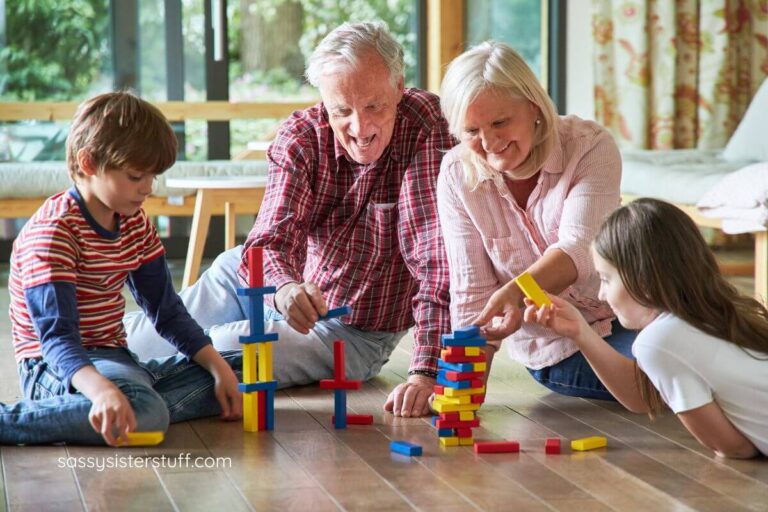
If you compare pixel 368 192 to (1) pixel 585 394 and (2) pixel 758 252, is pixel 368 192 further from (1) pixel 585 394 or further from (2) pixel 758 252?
(2) pixel 758 252

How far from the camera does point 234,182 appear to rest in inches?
149

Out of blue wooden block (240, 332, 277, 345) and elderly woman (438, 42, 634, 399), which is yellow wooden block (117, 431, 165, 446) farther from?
elderly woman (438, 42, 634, 399)

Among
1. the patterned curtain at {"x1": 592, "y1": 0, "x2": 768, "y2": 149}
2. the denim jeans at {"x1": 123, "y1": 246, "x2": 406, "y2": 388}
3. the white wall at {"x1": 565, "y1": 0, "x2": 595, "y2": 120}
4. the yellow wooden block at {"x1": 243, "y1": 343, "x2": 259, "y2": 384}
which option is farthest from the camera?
the white wall at {"x1": 565, "y1": 0, "x2": 595, "y2": 120}

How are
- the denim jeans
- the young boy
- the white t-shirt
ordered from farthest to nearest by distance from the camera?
the denim jeans, the young boy, the white t-shirt

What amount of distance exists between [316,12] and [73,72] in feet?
4.27

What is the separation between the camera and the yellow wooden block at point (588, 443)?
6.08ft

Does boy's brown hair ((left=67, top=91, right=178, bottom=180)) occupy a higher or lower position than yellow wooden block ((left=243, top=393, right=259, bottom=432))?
higher

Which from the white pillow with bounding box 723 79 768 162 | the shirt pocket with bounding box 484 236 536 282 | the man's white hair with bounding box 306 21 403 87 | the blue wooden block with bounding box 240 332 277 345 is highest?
the man's white hair with bounding box 306 21 403 87

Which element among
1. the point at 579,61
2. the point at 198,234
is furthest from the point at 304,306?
the point at 579,61

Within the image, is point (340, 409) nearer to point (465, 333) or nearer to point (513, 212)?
point (465, 333)

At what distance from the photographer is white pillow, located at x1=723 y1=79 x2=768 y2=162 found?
14.1 ft

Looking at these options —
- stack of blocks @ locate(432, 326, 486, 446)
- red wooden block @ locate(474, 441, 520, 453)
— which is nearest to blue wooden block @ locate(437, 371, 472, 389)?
stack of blocks @ locate(432, 326, 486, 446)

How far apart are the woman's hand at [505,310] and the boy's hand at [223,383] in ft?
1.56

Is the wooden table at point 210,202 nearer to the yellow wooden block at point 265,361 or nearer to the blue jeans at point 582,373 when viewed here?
the blue jeans at point 582,373
